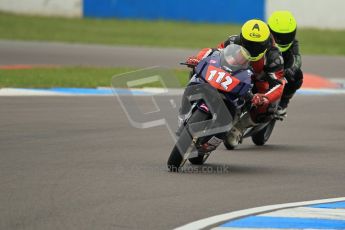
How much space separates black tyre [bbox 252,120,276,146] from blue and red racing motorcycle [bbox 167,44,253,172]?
235 cm

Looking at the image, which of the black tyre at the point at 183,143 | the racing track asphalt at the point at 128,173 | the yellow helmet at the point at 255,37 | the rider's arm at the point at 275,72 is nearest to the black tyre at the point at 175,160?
the black tyre at the point at 183,143

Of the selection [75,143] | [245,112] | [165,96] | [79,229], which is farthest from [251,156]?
[165,96]

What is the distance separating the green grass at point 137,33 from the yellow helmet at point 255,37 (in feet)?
62.7

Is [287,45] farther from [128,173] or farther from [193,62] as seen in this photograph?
[128,173]

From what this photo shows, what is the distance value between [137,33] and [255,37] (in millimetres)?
23119

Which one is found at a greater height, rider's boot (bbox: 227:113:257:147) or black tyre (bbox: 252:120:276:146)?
rider's boot (bbox: 227:113:257:147)

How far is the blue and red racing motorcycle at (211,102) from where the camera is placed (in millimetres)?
9953

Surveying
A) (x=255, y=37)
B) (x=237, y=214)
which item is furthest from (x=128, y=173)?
(x=237, y=214)

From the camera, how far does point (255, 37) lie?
1063 cm

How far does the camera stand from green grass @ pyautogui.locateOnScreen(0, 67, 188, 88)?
1966 cm

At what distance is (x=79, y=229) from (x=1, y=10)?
1203 inches

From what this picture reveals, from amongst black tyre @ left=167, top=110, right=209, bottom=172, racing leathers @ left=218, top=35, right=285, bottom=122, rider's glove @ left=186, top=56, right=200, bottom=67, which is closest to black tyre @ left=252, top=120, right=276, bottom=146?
racing leathers @ left=218, top=35, right=285, bottom=122

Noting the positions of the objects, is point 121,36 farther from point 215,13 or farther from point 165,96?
point 165,96

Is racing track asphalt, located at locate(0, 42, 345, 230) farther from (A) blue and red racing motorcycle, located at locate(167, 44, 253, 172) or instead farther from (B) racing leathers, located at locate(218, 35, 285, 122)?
(B) racing leathers, located at locate(218, 35, 285, 122)
